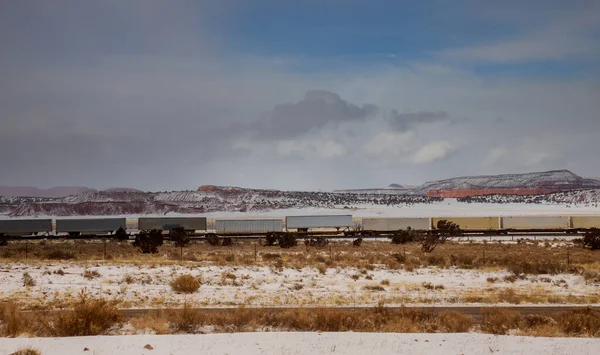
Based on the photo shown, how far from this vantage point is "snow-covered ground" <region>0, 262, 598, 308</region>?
2203 centimetres

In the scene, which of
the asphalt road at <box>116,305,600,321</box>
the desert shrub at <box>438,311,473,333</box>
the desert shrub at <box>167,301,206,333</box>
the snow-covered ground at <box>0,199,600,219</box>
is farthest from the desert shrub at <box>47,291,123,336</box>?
the snow-covered ground at <box>0,199,600,219</box>

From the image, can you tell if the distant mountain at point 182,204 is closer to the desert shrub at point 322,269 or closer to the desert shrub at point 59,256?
the desert shrub at point 59,256

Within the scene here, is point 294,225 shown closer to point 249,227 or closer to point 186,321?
point 249,227

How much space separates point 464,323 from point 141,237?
1442 inches

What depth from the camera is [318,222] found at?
245ft

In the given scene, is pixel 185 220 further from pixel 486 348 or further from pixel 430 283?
Answer: pixel 486 348

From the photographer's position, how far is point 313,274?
30.1 m

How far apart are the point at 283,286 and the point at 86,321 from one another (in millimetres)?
12448

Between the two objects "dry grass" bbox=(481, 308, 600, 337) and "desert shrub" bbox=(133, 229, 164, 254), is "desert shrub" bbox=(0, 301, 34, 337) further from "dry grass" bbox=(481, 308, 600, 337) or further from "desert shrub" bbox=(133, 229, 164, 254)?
"desert shrub" bbox=(133, 229, 164, 254)

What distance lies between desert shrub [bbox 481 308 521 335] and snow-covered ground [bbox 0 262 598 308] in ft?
15.7

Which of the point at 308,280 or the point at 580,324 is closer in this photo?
the point at 580,324

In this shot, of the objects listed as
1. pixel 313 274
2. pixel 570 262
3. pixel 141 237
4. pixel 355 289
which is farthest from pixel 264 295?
pixel 141 237

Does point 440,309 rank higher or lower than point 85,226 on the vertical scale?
lower

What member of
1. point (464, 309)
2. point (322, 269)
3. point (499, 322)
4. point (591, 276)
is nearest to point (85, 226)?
point (322, 269)
